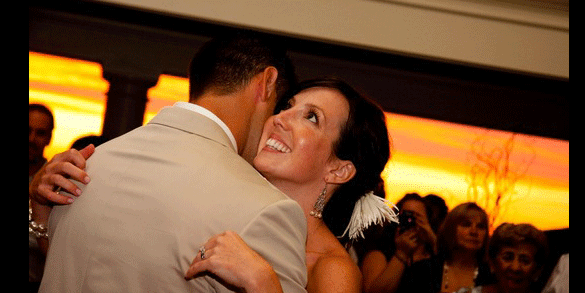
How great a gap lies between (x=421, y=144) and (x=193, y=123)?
6.18 meters

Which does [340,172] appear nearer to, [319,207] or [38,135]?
[319,207]

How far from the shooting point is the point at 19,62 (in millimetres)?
1113

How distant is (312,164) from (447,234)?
1.99 meters

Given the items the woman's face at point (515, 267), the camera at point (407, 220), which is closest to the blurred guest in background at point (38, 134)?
the camera at point (407, 220)

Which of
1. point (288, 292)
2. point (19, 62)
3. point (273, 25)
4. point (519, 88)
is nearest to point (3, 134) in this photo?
point (19, 62)

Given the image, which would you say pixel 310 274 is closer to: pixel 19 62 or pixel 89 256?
pixel 89 256

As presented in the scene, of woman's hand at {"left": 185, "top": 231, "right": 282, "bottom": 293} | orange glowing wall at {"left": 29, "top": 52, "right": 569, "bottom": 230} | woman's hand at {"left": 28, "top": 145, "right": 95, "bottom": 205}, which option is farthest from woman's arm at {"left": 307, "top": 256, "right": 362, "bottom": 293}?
orange glowing wall at {"left": 29, "top": 52, "right": 569, "bottom": 230}

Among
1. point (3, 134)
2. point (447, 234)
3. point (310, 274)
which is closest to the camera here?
A: point (3, 134)

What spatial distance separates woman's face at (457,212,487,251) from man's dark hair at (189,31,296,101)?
2.14m

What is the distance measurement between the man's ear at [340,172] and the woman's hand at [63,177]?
83 cm

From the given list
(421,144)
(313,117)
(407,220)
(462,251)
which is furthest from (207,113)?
(421,144)

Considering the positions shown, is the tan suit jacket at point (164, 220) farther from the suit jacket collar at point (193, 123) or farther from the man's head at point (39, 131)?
the man's head at point (39, 131)

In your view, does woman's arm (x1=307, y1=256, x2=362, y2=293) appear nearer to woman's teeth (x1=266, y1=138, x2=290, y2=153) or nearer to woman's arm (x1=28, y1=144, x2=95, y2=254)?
woman's teeth (x1=266, y1=138, x2=290, y2=153)

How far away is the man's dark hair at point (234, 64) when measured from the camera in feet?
6.52
